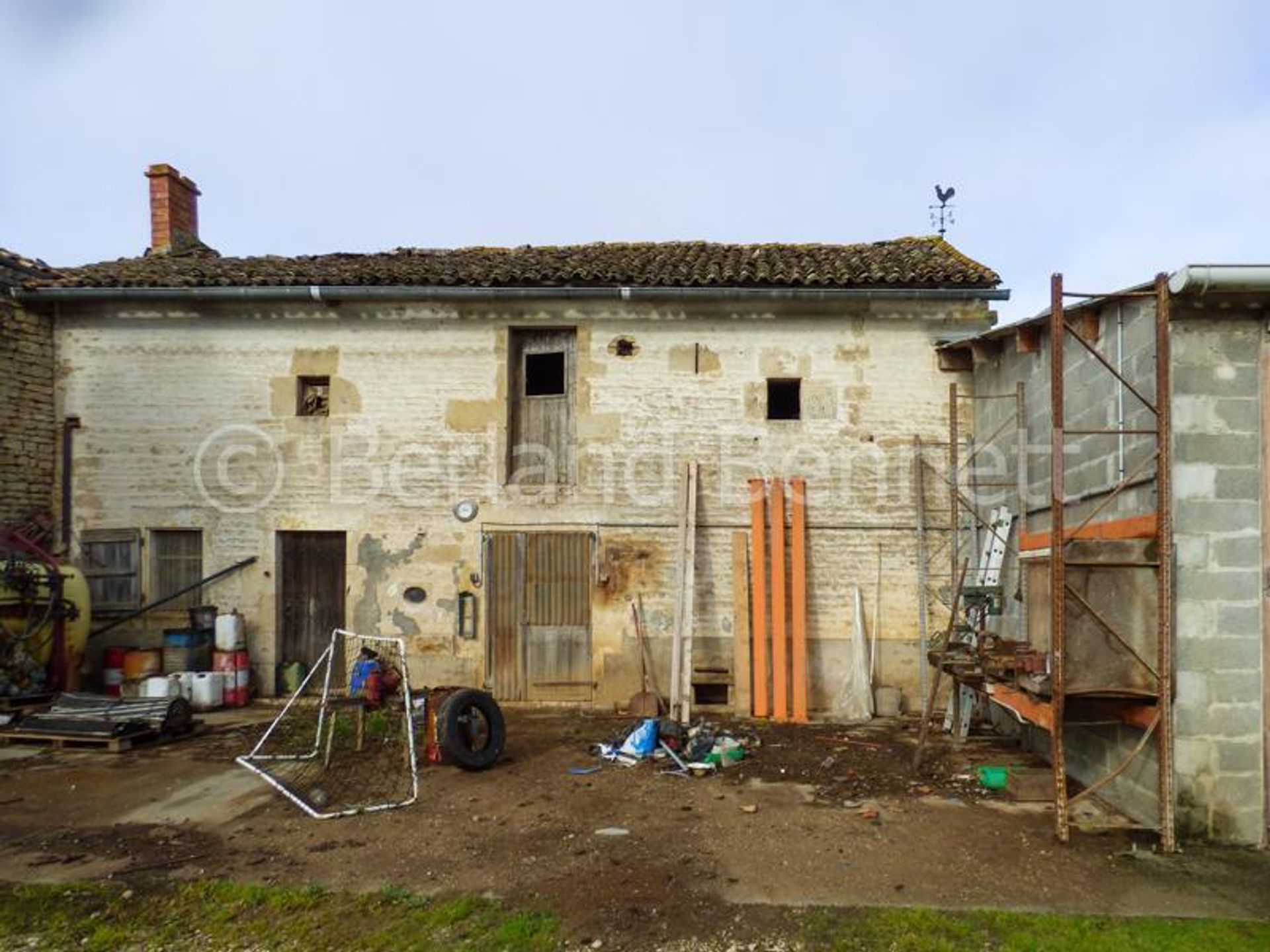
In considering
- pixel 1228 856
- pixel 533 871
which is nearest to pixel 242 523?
pixel 533 871

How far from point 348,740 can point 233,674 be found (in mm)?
2525

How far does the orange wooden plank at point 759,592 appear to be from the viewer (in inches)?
349

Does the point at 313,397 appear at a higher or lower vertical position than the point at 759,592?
higher

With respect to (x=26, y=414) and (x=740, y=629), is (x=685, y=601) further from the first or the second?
(x=26, y=414)

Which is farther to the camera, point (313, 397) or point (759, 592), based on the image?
point (313, 397)

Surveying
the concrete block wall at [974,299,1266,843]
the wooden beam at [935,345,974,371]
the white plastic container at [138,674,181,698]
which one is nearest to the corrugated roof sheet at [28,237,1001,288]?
the wooden beam at [935,345,974,371]

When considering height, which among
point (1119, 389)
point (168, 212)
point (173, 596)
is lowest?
point (173, 596)

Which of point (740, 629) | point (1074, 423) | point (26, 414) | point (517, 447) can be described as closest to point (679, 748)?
point (740, 629)

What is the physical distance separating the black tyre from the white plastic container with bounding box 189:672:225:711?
12.3 ft

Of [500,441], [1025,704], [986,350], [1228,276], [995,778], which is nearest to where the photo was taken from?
[1228,276]

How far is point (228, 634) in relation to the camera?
940 cm

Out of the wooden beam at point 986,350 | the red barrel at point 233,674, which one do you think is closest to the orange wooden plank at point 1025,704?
the wooden beam at point 986,350

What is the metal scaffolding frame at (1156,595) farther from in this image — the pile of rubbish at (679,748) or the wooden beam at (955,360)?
the wooden beam at (955,360)

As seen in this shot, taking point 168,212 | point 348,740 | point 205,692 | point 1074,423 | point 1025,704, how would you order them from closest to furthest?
point 1025,704 → point 1074,423 → point 348,740 → point 205,692 → point 168,212
